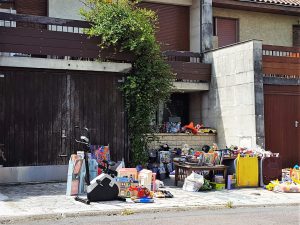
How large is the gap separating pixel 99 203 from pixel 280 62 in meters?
9.02

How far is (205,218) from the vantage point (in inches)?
375

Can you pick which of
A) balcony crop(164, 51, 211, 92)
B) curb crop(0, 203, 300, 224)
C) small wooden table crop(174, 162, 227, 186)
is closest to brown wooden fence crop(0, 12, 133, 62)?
balcony crop(164, 51, 211, 92)

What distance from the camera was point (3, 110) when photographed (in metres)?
13.7

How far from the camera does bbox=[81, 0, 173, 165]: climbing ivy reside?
47.8ft

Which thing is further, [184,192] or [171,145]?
[171,145]

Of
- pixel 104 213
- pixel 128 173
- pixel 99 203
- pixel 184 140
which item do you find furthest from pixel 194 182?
pixel 184 140

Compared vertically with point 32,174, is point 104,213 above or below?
below

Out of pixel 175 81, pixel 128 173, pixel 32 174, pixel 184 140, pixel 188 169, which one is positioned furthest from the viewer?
pixel 175 81

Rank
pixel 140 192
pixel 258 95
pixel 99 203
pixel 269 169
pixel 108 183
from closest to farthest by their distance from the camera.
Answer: pixel 99 203
pixel 108 183
pixel 140 192
pixel 269 169
pixel 258 95

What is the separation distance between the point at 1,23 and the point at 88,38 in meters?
2.64

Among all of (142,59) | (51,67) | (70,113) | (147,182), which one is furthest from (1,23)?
(147,182)

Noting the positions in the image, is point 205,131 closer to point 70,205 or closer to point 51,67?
point 51,67

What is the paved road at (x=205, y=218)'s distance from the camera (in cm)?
894

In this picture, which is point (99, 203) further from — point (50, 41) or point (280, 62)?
point (280, 62)
